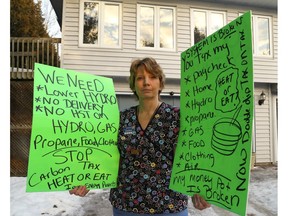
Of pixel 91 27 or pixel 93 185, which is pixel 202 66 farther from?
pixel 91 27

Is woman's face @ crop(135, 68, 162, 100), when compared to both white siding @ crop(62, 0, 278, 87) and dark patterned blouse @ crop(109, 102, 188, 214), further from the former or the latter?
white siding @ crop(62, 0, 278, 87)

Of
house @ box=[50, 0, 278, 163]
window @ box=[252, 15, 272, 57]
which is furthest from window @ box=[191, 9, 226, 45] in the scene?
window @ box=[252, 15, 272, 57]

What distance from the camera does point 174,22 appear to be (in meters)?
8.18

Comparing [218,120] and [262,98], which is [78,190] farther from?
[262,98]

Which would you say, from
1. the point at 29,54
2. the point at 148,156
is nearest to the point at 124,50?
the point at 29,54

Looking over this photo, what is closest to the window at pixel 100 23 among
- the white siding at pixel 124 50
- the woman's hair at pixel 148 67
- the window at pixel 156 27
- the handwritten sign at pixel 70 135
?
the white siding at pixel 124 50

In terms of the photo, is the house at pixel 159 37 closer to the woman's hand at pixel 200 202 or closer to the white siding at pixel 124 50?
the white siding at pixel 124 50

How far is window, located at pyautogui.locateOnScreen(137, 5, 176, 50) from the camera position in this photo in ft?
26.2

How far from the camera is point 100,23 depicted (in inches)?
305

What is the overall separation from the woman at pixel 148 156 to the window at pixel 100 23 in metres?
6.38

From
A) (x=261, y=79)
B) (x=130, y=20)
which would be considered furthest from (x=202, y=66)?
(x=261, y=79)

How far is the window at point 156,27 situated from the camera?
26.2ft

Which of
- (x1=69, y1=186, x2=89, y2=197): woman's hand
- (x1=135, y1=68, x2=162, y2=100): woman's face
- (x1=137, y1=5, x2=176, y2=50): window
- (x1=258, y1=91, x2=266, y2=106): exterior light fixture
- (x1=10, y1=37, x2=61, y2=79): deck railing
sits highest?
(x1=137, y1=5, x2=176, y2=50): window

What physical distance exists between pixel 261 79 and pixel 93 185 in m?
8.03
